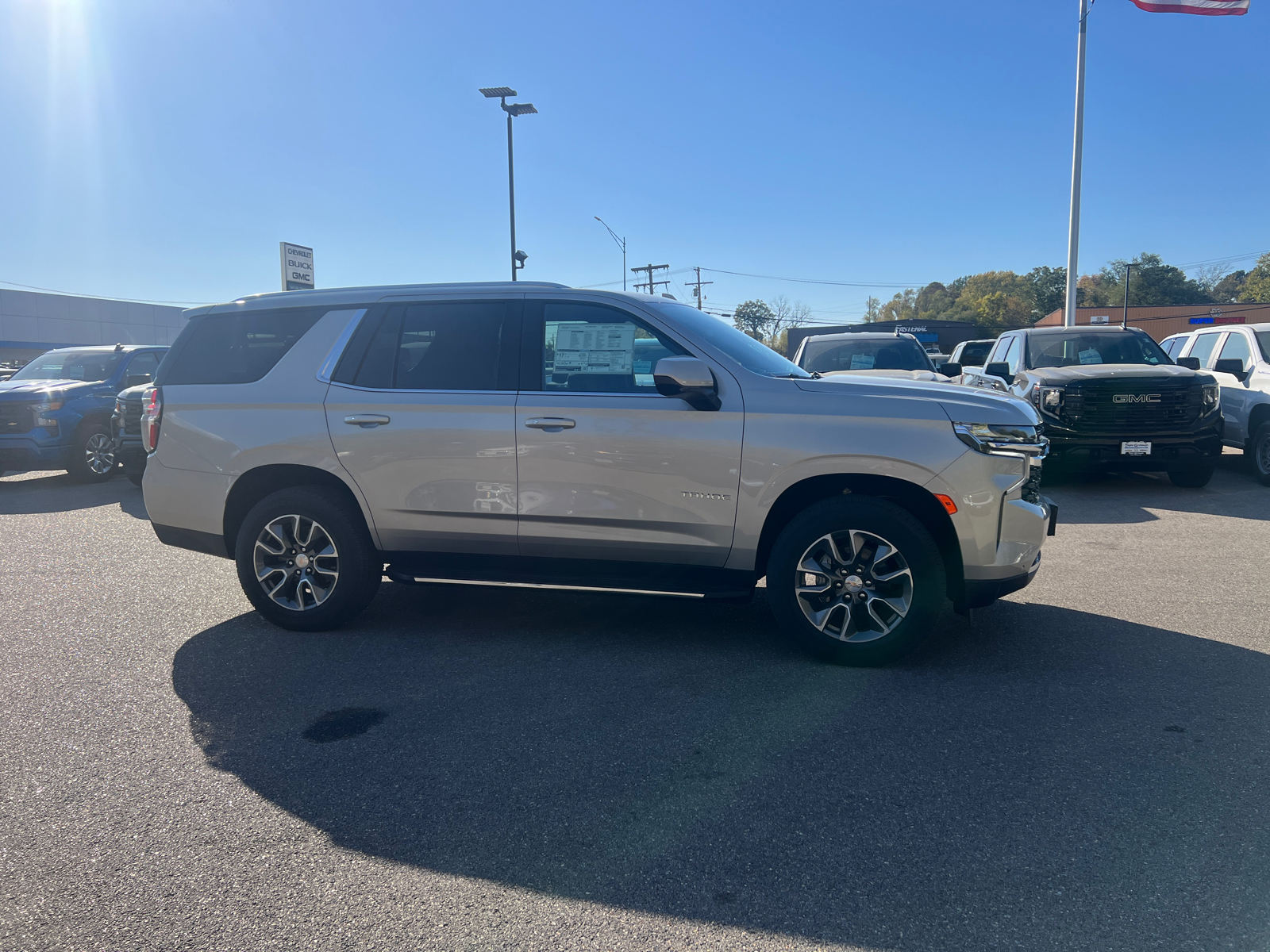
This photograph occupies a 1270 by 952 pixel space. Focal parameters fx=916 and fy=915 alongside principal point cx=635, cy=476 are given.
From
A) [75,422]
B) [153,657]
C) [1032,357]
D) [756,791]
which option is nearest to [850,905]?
[756,791]

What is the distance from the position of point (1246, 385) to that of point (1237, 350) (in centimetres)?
78

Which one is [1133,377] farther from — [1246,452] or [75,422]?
[75,422]

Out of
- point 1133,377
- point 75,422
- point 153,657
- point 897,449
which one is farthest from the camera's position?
point 75,422

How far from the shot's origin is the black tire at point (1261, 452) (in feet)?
34.8

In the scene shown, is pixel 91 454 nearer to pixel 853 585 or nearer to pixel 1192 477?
pixel 853 585

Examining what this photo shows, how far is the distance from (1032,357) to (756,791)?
9857 millimetres

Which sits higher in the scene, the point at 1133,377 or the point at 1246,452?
the point at 1133,377

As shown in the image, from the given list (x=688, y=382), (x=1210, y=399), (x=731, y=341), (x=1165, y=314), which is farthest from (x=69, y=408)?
(x=1165, y=314)

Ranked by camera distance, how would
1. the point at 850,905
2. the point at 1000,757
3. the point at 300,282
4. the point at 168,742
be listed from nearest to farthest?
the point at 850,905
the point at 1000,757
the point at 168,742
the point at 300,282

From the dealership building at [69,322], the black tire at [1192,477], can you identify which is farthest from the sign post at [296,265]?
the dealership building at [69,322]

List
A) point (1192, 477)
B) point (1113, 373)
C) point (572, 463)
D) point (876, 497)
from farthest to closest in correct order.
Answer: point (1192, 477), point (1113, 373), point (572, 463), point (876, 497)

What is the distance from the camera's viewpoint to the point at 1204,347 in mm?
12641

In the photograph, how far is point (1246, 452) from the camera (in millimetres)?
11039

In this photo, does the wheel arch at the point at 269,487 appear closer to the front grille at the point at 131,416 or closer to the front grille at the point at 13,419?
the front grille at the point at 131,416
